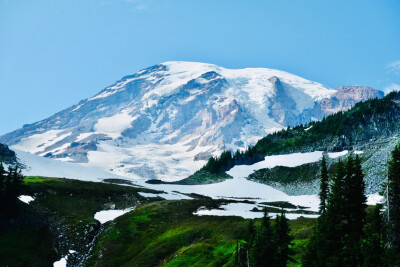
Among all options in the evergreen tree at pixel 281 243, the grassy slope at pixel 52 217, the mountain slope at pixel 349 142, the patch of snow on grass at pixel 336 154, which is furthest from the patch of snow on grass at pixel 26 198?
the patch of snow on grass at pixel 336 154

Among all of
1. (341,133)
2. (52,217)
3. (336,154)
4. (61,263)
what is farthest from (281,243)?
(341,133)

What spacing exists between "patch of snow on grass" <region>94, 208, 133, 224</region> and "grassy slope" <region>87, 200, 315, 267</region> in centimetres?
270

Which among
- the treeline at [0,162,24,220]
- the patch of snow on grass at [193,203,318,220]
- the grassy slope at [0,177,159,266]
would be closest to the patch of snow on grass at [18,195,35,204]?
the grassy slope at [0,177,159,266]

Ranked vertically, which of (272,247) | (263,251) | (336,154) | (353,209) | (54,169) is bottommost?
(263,251)

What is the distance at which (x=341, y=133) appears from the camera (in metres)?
169

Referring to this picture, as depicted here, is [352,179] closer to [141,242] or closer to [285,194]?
[141,242]

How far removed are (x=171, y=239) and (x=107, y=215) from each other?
24769mm

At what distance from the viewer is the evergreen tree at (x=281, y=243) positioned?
4038 cm

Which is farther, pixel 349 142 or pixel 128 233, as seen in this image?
pixel 349 142

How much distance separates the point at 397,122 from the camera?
15525 centimetres

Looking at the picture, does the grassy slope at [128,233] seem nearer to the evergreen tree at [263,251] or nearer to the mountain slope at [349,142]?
the evergreen tree at [263,251]

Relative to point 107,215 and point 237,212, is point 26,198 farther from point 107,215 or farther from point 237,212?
point 237,212

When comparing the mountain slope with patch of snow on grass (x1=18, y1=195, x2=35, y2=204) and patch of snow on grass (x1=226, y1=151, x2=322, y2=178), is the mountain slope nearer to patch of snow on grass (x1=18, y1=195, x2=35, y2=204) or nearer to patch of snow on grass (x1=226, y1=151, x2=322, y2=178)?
patch of snow on grass (x1=226, y1=151, x2=322, y2=178)

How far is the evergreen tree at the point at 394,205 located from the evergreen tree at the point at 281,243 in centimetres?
1029
